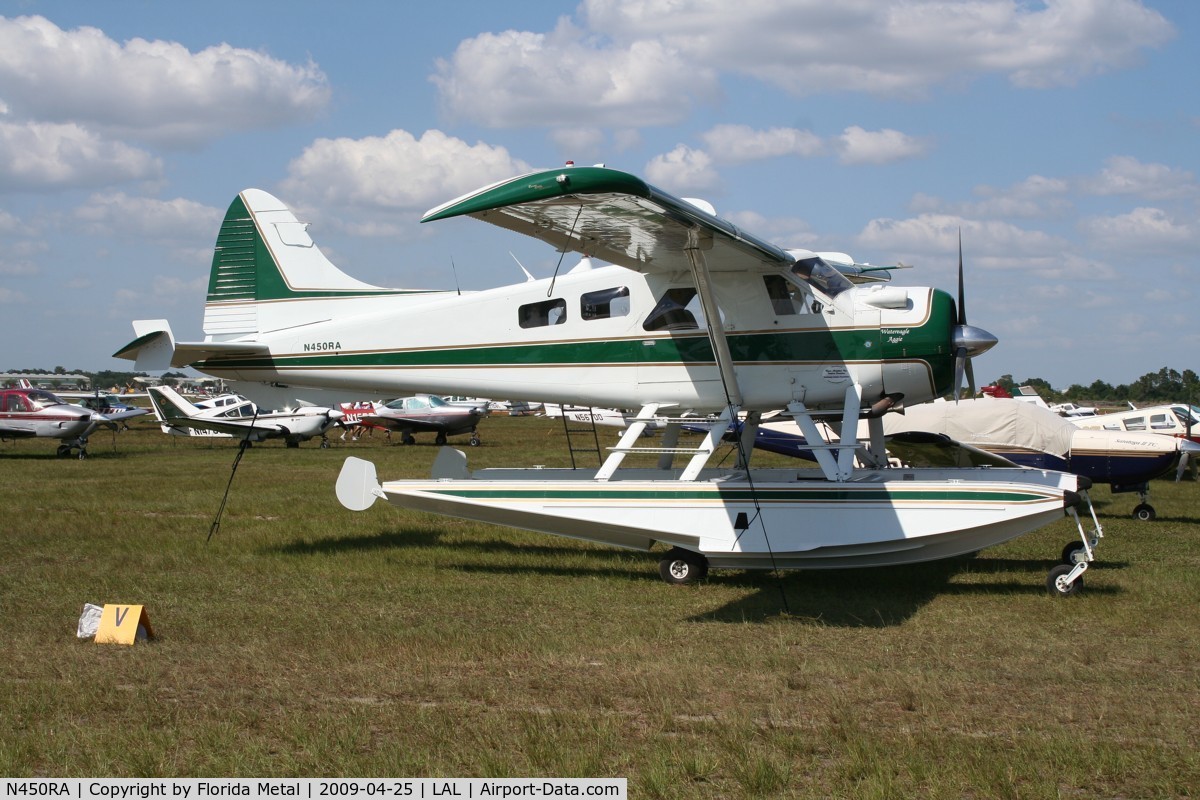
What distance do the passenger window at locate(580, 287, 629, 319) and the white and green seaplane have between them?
0.7 inches

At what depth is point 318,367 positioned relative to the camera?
1145 centimetres

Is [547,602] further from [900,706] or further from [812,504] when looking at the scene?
[900,706]

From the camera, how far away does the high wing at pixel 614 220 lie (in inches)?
270

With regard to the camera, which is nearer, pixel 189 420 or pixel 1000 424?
pixel 1000 424

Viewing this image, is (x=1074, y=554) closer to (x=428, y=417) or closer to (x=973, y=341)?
(x=973, y=341)

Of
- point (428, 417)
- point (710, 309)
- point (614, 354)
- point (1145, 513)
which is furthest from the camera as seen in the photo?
point (428, 417)

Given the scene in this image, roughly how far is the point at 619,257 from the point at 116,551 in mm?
6384

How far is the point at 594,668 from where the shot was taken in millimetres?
6723

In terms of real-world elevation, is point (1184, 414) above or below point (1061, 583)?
above

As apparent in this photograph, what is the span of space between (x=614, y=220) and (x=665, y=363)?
88.1 inches

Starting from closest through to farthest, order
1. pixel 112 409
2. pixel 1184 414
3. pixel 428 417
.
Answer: pixel 1184 414 < pixel 428 417 < pixel 112 409

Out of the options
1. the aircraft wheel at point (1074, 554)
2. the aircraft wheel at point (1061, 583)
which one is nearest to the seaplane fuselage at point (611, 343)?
the aircraft wheel at point (1074, 554)

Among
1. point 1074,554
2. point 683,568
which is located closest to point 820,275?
point 683,568

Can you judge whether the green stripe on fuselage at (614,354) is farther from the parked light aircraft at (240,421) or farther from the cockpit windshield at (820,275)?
the parked light aircraft at (240,421)
